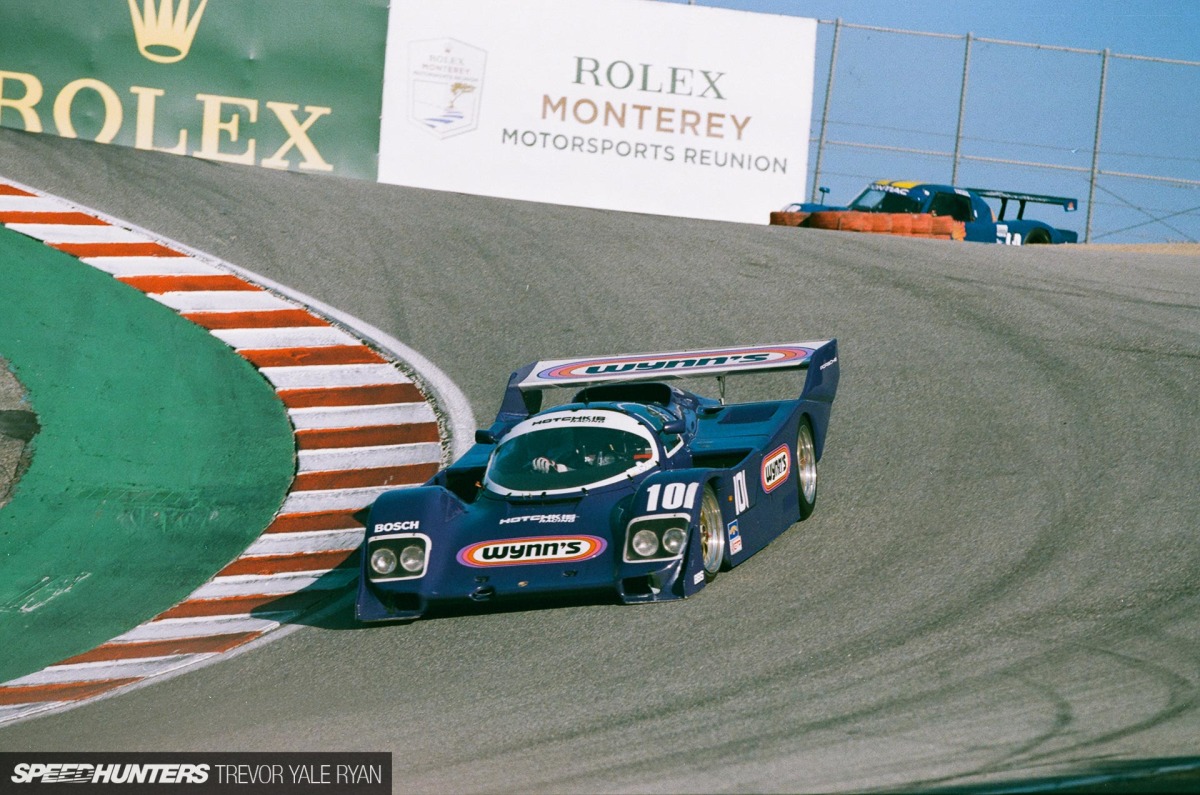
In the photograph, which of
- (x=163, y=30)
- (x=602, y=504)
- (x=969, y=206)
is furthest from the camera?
(x=969, y=206)

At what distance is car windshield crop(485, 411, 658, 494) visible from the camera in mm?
7930

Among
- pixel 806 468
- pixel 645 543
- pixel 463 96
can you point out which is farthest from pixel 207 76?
pixel 645 543

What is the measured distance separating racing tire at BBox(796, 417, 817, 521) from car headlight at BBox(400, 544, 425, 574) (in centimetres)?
251

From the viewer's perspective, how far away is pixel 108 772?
581 cm

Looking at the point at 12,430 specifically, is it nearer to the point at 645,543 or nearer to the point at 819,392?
the point at 645,543

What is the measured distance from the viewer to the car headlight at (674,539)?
726 cm

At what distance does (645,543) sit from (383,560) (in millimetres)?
1384

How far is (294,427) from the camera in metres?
10.6

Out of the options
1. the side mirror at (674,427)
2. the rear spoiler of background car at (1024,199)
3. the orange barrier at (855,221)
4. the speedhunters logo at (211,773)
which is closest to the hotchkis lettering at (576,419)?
the side mirror at (674,427)

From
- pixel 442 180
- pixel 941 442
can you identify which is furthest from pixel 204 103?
pixel 941 442

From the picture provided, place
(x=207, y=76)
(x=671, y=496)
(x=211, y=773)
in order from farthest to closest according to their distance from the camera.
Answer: (x=207, y=76) < (x=671, y=496) < (x=211, y=773)

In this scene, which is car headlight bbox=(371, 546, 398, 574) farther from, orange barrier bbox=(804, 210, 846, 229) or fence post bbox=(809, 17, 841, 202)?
fence post bbox=(809, 17, 841, 202)

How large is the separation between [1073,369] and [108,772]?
7.77m

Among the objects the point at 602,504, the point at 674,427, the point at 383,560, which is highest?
the point at 674,427
